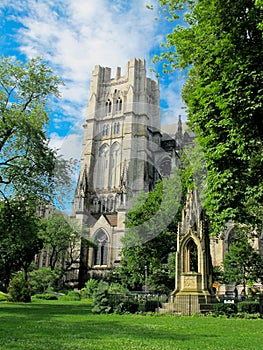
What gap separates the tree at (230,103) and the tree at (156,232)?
53.9 feet

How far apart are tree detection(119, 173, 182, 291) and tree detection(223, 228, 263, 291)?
687 centimetres

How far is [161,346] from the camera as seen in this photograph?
A: 8.30 meters

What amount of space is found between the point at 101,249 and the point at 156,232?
31547 mm

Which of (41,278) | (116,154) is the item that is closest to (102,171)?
(116,154)

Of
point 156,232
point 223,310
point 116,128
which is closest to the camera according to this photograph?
point 223,310

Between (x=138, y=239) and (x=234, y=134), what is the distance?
20797 millimetres

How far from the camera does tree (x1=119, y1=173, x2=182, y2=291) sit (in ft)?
105

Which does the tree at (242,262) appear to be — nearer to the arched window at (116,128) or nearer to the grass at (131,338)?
the grass at (131,338)

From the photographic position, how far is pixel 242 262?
3909 centimetres

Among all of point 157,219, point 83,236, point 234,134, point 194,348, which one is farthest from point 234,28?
point 83,236

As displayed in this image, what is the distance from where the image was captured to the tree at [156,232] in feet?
105

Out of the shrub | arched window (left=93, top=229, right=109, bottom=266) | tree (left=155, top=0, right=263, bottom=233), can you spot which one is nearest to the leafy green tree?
arched window (left=93, top=229, right=109, bottom=266)

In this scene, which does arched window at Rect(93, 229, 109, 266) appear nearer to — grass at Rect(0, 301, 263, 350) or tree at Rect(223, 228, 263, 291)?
tree at Rect(223, 228, 263, 291)

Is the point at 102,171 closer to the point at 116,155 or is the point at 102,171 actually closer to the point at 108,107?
the point at 116,155
